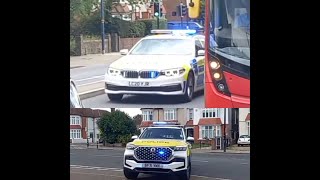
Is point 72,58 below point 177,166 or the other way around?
the other way around

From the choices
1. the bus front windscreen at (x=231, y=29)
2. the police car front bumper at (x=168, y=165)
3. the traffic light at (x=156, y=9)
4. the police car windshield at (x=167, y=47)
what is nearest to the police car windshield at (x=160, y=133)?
the police car front bumper at (x=168, y=165)

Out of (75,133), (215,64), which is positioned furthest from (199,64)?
(75,133)

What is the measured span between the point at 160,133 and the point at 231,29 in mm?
926

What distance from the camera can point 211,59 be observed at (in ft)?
14.5

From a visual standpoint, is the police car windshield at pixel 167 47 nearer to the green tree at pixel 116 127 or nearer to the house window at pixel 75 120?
the green tree at pixel 116 127

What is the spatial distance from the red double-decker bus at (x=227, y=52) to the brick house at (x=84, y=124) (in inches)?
33.1

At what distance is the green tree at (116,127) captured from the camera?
4387 millimetres

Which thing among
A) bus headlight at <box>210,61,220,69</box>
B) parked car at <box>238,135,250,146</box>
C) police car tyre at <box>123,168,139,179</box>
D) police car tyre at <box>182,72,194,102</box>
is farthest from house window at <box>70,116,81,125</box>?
parked car at <box>238,135,250,146</box>

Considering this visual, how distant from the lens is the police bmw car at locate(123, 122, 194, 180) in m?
4.32

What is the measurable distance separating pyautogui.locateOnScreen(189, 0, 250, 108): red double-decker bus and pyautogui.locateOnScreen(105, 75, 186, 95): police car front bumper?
0.23m

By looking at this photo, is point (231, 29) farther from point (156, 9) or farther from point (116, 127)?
point (116, 127)
